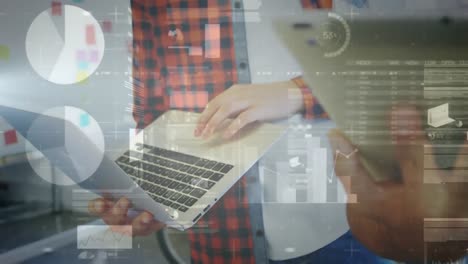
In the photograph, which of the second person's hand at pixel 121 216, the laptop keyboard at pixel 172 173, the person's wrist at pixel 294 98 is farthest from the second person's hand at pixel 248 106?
the second person's hand at pixel 121 216

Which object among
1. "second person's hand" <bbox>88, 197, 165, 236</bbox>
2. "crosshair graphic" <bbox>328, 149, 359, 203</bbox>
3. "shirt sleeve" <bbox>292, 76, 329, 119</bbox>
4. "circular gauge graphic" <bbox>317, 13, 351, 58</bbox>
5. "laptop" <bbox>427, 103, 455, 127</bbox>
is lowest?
"second person's hand" <bbox>88, 197, 165, 236</bbox>

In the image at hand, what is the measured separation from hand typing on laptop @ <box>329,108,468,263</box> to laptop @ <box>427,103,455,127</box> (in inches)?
1.5

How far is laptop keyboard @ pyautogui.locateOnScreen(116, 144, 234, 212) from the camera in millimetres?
1331

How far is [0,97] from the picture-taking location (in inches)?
54.5

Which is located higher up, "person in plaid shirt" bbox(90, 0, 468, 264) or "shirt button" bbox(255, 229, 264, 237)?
"person in plaid shirt" bbox(90, 0, 468, 264)

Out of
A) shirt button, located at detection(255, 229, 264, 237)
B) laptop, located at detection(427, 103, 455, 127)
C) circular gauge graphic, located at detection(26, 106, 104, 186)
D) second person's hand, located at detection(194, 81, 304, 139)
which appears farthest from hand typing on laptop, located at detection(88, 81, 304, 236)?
laptop, located at detection(427, 103, 455, 127)

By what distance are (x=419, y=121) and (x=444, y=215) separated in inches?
12.2

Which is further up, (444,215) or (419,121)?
(419,121)

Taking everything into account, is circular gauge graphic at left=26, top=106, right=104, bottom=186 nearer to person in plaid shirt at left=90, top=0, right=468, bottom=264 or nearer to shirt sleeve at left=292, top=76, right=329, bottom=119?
person in plaid shirt at left=90, top=0, right=468, bottom=264

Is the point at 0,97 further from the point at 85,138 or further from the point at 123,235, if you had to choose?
the point at 123,235

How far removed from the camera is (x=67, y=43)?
1.35 m

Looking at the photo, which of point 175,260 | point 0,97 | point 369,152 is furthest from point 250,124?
point 0,97

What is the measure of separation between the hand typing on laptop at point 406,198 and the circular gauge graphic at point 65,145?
2.54 feet

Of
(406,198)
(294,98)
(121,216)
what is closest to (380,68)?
(294,98)
